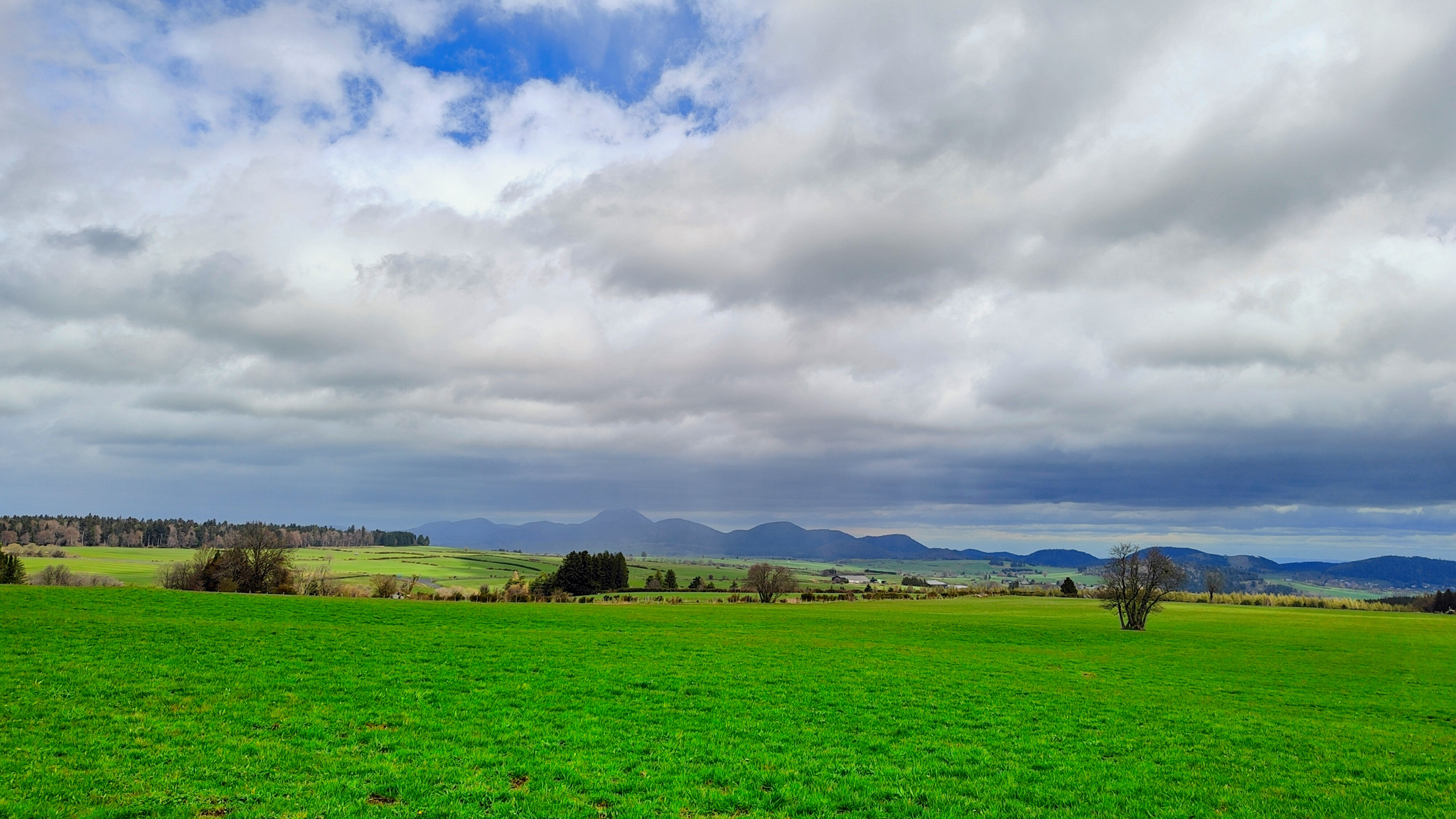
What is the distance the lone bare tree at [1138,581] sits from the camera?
70.9 meters

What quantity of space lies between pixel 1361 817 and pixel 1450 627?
117 m

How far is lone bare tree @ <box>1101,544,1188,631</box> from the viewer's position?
2790 inches

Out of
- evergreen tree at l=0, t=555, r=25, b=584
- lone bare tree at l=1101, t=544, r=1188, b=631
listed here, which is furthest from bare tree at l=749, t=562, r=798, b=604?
evergreen tree at l=0, t=555, r=25, b=584

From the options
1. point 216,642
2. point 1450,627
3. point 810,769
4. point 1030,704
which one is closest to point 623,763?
point 810,769

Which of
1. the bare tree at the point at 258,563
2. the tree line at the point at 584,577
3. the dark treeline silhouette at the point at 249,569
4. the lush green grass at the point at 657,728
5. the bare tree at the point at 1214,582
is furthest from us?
the bare tree at the point at 1214,582

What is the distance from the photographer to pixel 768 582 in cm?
12594

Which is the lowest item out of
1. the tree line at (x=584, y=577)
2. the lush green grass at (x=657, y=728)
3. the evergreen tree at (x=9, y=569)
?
the tree line at (x=584, y=577)

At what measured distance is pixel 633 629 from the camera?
50.7 m

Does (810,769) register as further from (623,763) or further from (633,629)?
(633,629)

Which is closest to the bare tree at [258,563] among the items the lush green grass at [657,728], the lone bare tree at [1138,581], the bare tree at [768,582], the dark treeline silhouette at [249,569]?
the dark treeline silhouette at [249,569]

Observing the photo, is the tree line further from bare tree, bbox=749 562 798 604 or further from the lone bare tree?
the lone bare tree

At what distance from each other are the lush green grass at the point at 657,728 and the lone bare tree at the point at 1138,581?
96.7ft

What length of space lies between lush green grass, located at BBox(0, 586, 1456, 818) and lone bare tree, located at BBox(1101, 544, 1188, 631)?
29.5 m

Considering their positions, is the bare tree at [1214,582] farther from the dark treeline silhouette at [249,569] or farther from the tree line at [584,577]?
the dark treeline silhouette at [249,569]
